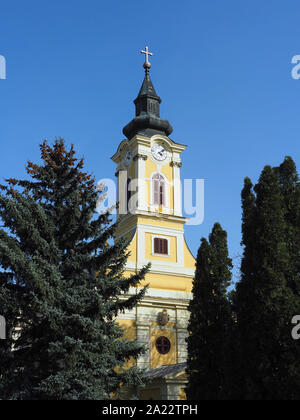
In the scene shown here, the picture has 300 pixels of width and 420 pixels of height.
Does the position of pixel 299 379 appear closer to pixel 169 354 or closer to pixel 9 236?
pixel 9 236

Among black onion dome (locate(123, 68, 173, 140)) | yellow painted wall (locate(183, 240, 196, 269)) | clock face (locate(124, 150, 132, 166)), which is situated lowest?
yellow painted wall (locate(183, 240, 196, 269))

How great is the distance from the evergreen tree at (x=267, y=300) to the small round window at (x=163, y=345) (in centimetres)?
1233

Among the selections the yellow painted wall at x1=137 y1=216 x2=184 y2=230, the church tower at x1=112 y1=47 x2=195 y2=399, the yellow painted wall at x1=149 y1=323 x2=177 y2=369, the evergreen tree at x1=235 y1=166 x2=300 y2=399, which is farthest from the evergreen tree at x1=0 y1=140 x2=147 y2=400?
the yellow painted wall at x1=137 y1=216 x2=184 y2=230

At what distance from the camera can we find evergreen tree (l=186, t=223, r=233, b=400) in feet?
50.1

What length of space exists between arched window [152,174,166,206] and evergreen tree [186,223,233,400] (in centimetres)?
1289

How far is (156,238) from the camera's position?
2875 centimetres

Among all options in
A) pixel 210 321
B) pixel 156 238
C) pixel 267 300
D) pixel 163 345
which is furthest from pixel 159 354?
pixel 267 300

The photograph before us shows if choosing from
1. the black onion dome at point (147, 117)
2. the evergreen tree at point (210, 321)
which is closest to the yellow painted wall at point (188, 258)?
the black onion dome at point (147, 117)

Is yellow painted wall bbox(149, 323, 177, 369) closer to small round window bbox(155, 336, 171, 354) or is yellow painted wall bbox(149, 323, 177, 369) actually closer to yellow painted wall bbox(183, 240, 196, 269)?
small round window bbox(155, 336, 171, 354)

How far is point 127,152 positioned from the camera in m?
32.0

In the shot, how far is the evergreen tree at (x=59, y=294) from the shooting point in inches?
571

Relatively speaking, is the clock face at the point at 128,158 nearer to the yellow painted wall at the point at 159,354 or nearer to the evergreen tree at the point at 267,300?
the yellow painted wall at the point at 159,354

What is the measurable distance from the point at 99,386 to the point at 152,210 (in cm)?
1564

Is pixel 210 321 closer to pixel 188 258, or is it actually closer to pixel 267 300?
pixel 267 300
